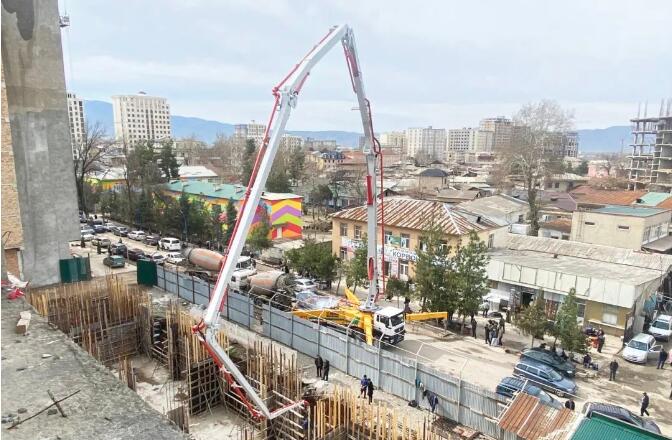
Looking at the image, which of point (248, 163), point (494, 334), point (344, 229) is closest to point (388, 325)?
point (494, 334)

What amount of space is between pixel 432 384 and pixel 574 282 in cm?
1301

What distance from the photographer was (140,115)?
173500 mm

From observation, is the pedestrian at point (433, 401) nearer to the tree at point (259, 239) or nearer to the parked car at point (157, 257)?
the parked car at point (157, 257)

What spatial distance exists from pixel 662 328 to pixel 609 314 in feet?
9.88

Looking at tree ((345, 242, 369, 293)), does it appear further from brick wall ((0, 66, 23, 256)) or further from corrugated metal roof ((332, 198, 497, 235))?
brick wall ((0, 66, 23, 256))

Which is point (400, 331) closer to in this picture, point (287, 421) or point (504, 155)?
point (287, 421)

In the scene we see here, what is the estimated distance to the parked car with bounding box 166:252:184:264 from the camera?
106 feet

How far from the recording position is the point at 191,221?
3988cm

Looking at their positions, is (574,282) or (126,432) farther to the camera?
(574,282)

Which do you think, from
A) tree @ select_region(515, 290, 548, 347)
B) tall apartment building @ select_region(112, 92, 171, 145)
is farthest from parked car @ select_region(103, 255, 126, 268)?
tall apartment building @ select_region(112, 92, 171, 145)

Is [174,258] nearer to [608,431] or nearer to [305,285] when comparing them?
[305,285]

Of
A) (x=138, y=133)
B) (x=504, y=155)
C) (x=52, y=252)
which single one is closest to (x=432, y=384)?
(x=52, y=252)

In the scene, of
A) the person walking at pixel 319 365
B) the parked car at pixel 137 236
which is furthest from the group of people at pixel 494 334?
the parked car at pixel 137 236

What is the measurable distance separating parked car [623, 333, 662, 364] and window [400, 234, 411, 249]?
43.8 feet
